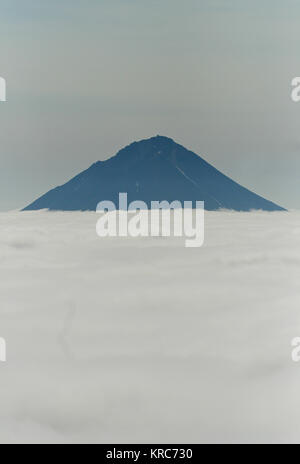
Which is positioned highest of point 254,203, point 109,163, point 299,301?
point 109,163

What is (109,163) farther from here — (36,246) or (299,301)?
(299,301)

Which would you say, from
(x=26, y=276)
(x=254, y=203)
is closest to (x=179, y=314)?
(x=26, y=276)

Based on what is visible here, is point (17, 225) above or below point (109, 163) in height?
below

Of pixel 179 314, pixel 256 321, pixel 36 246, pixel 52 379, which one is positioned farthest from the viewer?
pixel 36 246

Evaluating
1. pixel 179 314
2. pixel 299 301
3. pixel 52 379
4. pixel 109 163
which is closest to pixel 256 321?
pixel 179 314

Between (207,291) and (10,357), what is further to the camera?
(207,291)

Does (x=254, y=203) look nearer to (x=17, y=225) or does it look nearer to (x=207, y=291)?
(x=17, y=225)

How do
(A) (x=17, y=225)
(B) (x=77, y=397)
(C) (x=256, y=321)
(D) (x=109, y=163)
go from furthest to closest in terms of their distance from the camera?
1. (D) (x=109, y=163)
2. (A) (x=17, y=225)
3. (C) (x=256, y=321)
4. (B) (x=77, y=397)
